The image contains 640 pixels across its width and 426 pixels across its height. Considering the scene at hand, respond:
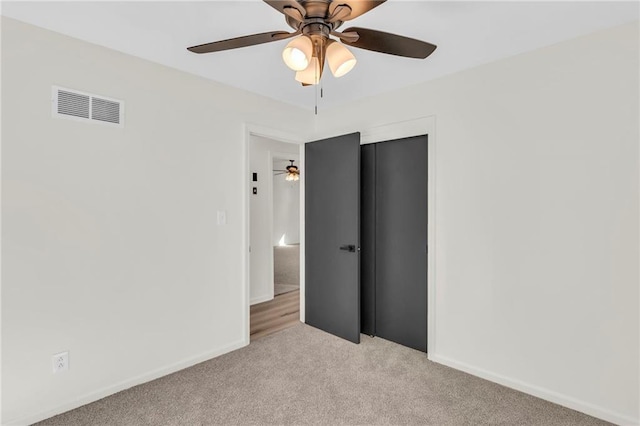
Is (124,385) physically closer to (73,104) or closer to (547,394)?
(73,104)

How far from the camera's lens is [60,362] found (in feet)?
6.88

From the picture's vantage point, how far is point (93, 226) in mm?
2236

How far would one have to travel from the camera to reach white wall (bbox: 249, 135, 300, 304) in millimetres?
4578

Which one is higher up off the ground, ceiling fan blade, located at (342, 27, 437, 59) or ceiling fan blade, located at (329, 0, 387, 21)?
ceiling fan blade, located at (329, 0, 387, 21)

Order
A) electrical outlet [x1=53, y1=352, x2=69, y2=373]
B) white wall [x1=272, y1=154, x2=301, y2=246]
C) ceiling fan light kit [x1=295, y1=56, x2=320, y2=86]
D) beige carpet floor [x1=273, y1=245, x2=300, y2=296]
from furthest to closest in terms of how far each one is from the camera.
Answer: white wall [x1=272, y1=154, x2=301, y2=246], beige carpet floor [x1=273, y1=245, x2=300, y2=296], electrical outlet [x1=53, y1=352, x2=69, y2=373], ceiling fan light kit [x1=295, y1=56, x2=320, y2=86]

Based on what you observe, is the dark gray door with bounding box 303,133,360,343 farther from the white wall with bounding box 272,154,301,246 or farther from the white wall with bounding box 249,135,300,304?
the white wall with bounding box 272,154,301,246

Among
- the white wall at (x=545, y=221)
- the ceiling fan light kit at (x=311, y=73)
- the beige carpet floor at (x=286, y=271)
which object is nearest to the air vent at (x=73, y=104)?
the ceiling fan light kit at (x=311, y=73)

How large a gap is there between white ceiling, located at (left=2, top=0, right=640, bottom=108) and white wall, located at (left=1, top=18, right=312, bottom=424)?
20cm

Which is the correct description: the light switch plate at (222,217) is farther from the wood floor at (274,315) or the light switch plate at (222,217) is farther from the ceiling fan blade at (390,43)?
the ceiling fan blade at (390,43)

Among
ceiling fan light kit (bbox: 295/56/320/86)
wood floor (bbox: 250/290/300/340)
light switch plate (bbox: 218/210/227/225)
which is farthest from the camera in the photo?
wood floor (bbox: 250/290/300/340)

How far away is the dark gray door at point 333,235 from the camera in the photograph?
3.18m

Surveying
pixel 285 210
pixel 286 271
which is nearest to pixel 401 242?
pixel 286 271

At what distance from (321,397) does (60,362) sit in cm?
169

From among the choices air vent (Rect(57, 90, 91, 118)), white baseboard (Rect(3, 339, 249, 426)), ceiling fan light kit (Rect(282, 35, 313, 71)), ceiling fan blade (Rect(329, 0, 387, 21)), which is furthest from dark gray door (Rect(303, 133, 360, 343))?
air vent (Rect(57, 90, 91, 118))
